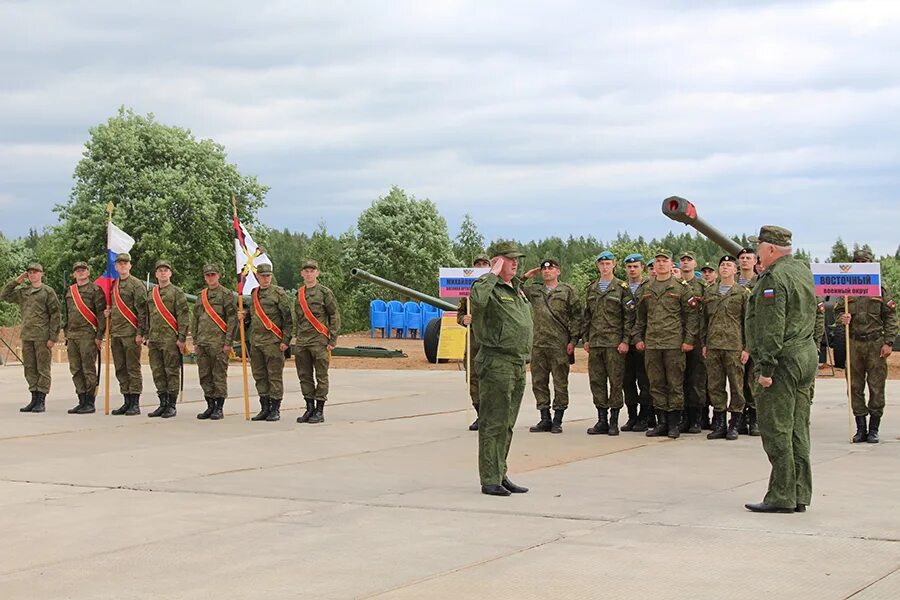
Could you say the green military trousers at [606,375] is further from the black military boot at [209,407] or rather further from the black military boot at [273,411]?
the black military boot at [209,407]

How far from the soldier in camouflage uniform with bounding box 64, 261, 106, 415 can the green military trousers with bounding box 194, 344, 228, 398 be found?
159 cm

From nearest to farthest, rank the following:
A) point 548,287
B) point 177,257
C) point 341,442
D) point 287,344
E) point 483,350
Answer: point 483,350 < point 341,442 < point 548,287 < point 287,344 < point 177,257

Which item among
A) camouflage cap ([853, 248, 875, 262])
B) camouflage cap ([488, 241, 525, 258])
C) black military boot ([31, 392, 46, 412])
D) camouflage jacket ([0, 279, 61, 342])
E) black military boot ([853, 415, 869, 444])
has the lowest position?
black military boot ([853, 415, 869, 444])

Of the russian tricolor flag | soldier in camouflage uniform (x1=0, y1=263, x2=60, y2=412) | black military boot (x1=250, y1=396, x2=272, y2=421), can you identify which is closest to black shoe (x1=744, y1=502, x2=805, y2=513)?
black military boot (x1=250, y1=396, x2=272, y2=421)

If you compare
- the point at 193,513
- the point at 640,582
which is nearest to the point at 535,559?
the point at 640,582

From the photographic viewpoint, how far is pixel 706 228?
1219cm

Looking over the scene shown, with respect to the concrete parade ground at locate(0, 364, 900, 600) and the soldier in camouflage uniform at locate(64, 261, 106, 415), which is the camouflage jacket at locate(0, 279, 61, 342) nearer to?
the soldier in camouflage uniform at locate(64, 261, 106, 415)

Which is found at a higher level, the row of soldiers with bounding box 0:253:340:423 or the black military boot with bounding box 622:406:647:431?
the row of soldiers with bounding box 0:253:340:423

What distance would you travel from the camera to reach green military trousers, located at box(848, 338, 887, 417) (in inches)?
470

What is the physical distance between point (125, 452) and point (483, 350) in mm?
4191

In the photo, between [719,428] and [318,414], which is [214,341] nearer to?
[318,414]

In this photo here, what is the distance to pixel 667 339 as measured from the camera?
12.4 metres

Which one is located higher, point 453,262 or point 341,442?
point 453,262

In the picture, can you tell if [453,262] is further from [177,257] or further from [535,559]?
[535,559]
